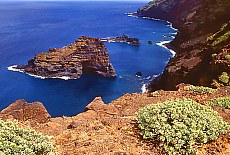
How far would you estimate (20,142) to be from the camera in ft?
28.0

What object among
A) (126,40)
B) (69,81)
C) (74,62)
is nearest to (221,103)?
(69,81)

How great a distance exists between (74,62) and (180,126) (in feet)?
255

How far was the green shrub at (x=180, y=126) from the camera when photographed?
10.0 meters

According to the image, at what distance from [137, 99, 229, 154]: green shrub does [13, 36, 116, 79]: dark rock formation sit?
230 ft

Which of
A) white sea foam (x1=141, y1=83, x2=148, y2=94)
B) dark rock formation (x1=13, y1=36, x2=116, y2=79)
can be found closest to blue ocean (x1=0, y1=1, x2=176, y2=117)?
white sea foam (x1=141, y1=83, x2=148, y2=94)

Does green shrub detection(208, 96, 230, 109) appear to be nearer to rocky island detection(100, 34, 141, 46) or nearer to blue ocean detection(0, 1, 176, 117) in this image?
blue ocean detection(0, 1, 176, 117)

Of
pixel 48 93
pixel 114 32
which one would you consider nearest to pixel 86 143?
pixel 48 93

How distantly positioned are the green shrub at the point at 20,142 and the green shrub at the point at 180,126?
12.1 ft

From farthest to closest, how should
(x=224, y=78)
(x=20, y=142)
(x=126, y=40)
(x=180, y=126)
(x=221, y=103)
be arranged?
(x=126, y=40)
(x=224, y=78)
(x=221, y=103)
(x=180, y=126)
(x=20, y=142)

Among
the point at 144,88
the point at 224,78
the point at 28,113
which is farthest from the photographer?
the point at 144,88

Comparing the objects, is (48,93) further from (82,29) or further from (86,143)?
(82,29)

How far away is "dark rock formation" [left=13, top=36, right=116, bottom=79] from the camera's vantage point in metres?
83.7

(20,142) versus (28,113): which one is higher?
(20,142)

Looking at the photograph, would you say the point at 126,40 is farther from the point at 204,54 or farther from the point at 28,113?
the point at 28,113
